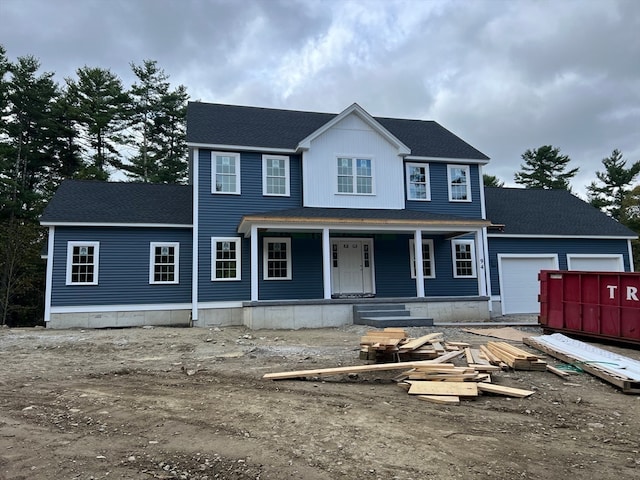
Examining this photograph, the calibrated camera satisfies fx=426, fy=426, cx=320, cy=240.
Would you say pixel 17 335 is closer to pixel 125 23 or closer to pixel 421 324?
pixel 125 23

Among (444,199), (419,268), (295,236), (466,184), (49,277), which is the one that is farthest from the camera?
(466,184)

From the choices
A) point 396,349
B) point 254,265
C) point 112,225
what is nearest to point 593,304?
point 396,349

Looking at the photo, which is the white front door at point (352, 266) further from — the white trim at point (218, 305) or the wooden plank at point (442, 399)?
the wooden plank at point (442, 399)

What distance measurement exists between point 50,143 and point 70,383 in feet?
93.2

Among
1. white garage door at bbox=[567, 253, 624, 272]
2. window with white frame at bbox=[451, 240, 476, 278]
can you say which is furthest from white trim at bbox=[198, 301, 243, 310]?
white garage door at bbox=[567, 253, 624, 272]

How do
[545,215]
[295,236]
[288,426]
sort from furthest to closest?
[545,215] < [295,236] < [288,426]

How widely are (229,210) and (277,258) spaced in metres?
2.48

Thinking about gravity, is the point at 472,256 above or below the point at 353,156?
below

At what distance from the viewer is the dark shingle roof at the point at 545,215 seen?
18.3 m

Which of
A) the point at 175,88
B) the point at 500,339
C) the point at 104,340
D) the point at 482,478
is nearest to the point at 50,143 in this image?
the point at 175,88

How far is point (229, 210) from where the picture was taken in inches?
611

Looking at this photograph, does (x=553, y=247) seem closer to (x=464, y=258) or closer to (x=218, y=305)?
(x=464, y=258)

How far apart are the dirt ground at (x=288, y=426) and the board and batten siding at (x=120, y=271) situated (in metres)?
7.07

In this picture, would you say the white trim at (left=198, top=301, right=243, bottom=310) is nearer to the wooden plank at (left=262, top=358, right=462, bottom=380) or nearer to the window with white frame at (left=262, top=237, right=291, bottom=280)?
the window with white frame at (left=262, top=237, right=291, bottom=280)
